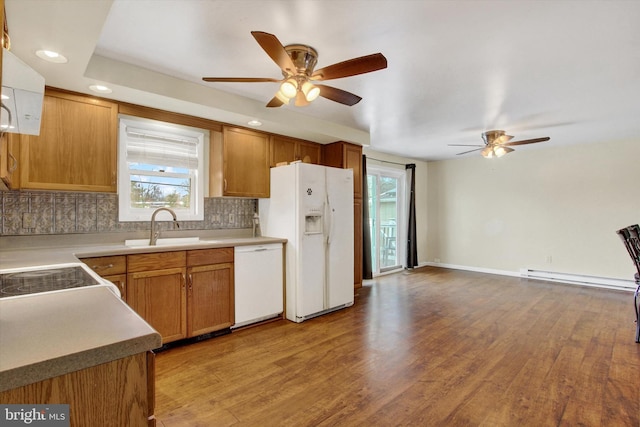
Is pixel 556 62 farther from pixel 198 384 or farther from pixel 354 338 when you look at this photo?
pixel 198 384

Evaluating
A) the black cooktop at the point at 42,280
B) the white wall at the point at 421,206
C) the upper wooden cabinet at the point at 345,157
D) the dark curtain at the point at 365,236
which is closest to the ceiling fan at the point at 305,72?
the black cooktop at the point at 42,280

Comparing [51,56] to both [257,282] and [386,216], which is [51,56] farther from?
[386,216]

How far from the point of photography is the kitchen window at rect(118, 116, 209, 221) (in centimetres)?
307

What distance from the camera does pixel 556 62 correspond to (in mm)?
2500

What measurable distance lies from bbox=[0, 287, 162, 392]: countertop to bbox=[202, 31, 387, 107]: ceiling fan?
1.55 metres

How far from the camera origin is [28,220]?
2.60 metres

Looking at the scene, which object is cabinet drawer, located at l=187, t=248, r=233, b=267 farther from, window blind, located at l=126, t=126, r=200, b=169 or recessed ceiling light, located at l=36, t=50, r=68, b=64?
recessed ceiling light, located at l=36, t=50, r=68, b=64

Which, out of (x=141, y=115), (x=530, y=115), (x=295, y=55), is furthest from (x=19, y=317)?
(x=530, y=115)

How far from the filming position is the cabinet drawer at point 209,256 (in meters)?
2.96

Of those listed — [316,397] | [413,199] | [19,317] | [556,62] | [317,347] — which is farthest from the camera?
[413,199]

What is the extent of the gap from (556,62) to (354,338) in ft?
9.56

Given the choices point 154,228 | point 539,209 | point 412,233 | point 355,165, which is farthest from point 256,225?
point 539,209

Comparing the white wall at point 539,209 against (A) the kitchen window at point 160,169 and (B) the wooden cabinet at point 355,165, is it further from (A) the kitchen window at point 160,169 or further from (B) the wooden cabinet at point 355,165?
(A) the kitchen window at point 160,169

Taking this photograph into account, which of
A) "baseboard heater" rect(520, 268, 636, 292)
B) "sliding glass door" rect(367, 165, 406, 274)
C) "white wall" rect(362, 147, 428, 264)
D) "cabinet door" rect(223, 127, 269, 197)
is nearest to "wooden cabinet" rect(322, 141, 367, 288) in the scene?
"cabinet door" rect(223, 127, 269, 197)
